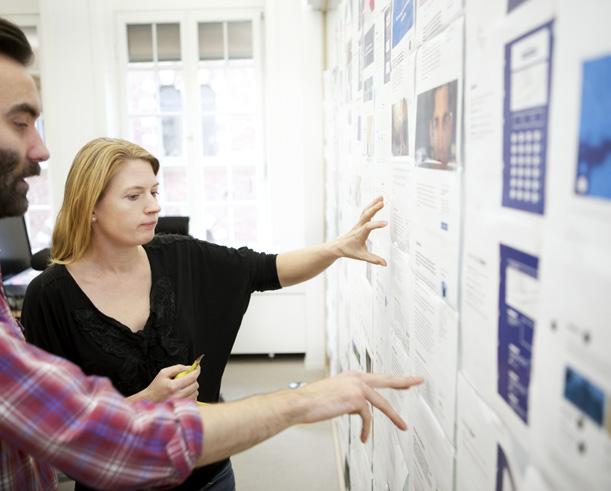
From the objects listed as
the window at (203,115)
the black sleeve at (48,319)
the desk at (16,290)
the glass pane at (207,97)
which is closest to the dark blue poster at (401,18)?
the black sleeve at (48,319)

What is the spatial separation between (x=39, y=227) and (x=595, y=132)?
4999 mm

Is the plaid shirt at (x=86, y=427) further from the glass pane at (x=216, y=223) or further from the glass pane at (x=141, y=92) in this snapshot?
the glass pane at (x=141, y=92)

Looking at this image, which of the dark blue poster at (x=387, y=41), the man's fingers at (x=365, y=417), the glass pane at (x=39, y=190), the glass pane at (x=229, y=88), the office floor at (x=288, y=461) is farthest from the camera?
the glass pane at (x=39, y=190)

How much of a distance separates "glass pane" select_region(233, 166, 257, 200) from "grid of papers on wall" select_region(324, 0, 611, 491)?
10.7ft

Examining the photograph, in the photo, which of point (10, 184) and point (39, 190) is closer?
point (10, 184)

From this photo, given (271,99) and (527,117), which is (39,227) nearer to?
(271,99)

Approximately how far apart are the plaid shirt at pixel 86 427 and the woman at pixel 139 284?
47 centimetres

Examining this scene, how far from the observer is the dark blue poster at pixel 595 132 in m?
0.38

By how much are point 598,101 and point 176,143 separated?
4290 mm

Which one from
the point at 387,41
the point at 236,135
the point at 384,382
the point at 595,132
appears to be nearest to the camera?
the point at 595,132

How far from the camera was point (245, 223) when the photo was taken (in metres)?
4.50

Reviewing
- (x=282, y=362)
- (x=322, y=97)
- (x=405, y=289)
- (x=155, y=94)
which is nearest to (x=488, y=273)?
(x=405, y=289)

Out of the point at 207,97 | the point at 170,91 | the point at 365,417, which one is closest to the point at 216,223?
the point at 207,97

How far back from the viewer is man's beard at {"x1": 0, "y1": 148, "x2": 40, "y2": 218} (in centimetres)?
92
